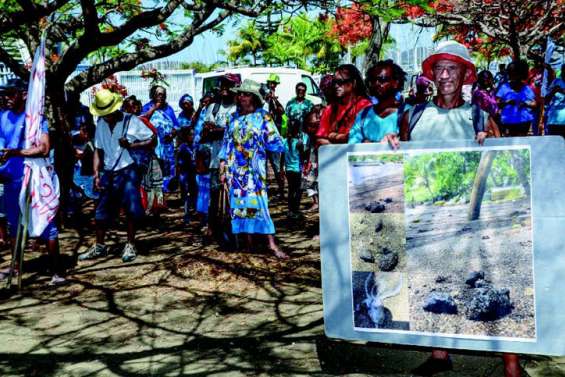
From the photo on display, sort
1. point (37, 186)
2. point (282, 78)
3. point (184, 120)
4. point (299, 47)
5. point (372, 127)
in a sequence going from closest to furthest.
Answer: point (372, 127)
point (37, 186)
point (184, 120)
point (282, 78)
point (299, 47)

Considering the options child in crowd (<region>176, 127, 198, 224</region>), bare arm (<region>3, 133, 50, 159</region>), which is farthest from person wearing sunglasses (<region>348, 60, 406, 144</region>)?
child in crowd (<region>176, 127, 198, 224</region>)

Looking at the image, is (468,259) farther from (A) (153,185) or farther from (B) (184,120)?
(B) (184,120)

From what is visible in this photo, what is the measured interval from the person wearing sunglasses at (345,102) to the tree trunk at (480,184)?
1780 millimetres

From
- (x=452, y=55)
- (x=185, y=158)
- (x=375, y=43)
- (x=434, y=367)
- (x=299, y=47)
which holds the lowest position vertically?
(x=434, y=367)

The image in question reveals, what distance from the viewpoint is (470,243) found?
372cm

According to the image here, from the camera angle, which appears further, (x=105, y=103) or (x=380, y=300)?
(x=105, y=103)

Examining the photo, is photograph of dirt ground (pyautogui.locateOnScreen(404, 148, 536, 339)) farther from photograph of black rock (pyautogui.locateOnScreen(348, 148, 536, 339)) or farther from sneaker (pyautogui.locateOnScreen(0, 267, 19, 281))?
sneaker (pyautogui.locateOnScreen(0, 267, 19, 281))

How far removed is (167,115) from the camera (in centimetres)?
1034

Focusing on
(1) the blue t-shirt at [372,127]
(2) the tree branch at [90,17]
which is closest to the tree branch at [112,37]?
(2) the tree branch at [90,17]

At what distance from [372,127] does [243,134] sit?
2.45 meters

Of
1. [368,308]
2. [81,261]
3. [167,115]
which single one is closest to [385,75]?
[368,308]

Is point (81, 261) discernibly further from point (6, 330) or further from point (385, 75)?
point (385, 75)

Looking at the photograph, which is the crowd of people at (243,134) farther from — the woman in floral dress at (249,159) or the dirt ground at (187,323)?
the dirt ground at (187,323)

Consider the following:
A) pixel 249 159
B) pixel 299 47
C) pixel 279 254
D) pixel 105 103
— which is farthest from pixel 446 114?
pixel 299 47
